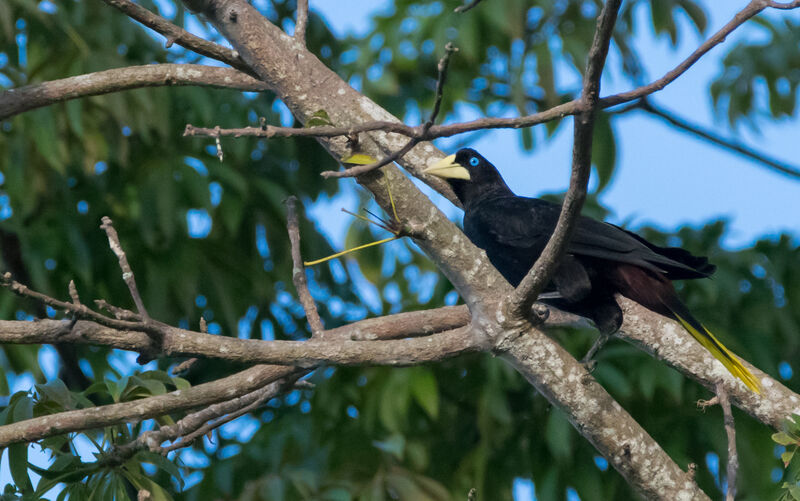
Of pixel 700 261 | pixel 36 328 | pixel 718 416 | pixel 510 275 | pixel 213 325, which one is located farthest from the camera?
pixel 213 325

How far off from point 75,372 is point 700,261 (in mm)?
3099

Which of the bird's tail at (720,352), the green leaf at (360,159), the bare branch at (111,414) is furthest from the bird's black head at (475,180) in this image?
the bare branch at (111,414)

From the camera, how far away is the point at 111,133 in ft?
14.4

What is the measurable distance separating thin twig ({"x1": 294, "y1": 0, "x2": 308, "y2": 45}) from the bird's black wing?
101 centimetres

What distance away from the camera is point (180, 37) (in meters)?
2.86

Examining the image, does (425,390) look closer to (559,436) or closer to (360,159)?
(559,436)

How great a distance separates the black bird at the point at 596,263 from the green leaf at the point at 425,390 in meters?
0.58

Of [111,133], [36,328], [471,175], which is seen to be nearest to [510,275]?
[471,175]

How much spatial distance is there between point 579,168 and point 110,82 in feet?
5.35

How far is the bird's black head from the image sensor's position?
3.78m

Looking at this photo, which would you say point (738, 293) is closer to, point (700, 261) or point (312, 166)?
point (700, 261)

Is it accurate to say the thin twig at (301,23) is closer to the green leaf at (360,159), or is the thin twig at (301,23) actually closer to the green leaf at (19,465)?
the green leaf at (360,159)

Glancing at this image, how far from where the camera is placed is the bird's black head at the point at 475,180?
3779 mm

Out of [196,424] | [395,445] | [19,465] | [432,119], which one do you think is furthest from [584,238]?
[19,465]
